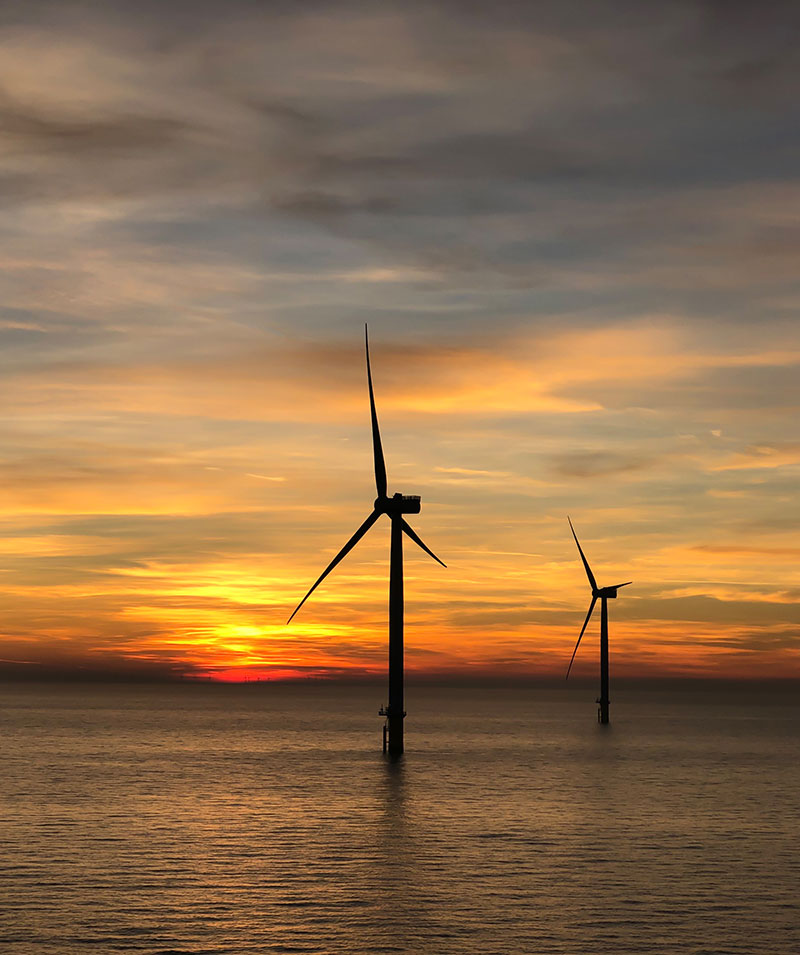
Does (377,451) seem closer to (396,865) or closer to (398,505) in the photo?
(398,505)

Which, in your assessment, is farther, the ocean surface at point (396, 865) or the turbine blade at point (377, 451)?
the turbine blade at point (377, 451)

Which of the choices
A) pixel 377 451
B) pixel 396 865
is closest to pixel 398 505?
pixel 377 451

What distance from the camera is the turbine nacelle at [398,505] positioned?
12975cm

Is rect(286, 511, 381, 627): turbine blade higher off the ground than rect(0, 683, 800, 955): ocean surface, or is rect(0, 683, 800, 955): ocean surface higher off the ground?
rect(286, 511, 381, 627): turbine blade

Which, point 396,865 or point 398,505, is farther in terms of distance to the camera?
point 398,505

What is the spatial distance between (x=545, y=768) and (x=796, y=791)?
3639 centimetres

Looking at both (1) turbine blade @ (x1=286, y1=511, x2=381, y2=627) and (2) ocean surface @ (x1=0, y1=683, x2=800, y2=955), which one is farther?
(1) turbine blade @ (x1=286, y1=511, x2=381, y2=627)

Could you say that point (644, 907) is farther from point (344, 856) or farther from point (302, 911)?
point (344, 856)

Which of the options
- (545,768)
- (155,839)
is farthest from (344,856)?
(545,768)

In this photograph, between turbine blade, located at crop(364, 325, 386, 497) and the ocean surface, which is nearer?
the ocean surface

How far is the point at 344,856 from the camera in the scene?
7112 cm

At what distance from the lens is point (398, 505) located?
129875 mm

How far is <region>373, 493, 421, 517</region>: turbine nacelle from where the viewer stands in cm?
12975

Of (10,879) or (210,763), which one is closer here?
(10,879)
